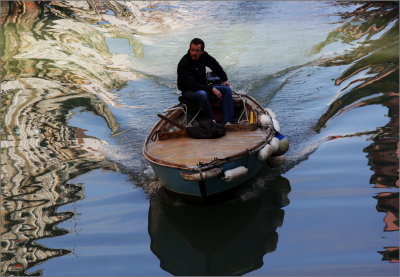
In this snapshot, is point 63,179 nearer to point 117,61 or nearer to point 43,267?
point 43,267

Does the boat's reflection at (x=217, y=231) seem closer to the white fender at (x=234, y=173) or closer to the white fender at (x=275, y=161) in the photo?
the white fender at (x=275, y=161)

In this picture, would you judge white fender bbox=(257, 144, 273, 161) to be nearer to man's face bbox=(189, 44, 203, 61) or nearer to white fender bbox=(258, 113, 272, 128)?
white fender bbox=(258, 113, 272, 128)

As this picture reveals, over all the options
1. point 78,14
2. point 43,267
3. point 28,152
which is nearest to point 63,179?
point 28,152

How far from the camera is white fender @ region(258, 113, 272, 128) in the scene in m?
9.47

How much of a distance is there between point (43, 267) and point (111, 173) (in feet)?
11.1

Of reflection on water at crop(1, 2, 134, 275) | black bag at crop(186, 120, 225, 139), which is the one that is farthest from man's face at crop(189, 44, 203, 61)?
reflection on water at crop(1, 2, 134, 275)

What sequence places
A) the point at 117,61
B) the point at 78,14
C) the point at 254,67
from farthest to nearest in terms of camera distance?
the point at 78,14 → the point at 117,61 → the point at 254,67

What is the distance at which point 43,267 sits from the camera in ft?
22.3

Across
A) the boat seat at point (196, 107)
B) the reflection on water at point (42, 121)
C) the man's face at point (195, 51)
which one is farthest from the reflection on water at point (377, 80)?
the reflection on water at point (42, 121)

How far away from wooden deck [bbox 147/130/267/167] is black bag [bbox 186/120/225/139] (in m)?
0.10

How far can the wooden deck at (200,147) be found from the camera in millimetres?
8109

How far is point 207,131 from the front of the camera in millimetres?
9102

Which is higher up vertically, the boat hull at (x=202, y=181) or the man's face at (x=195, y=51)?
the man's face at (x=195, y=51)

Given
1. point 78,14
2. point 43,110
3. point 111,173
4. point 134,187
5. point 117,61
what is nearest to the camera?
point 134,187
